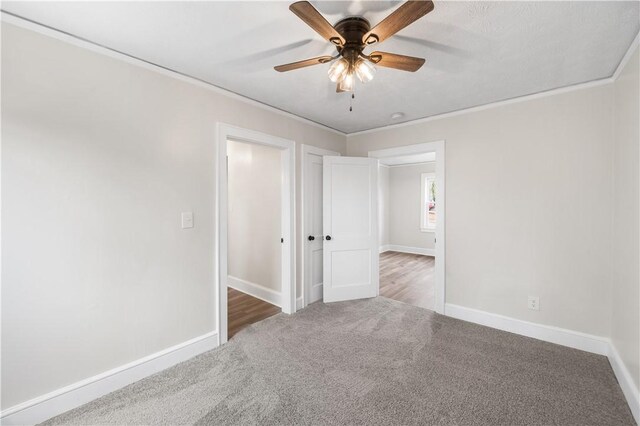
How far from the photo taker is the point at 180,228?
2287 millimetres

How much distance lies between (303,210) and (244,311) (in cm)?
150

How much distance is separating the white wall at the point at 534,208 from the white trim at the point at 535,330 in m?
0.06

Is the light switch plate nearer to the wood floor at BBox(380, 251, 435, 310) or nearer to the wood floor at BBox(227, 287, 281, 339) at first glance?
the wood floor at BBox(227, 287, 281, 339)

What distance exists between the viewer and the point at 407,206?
24.4 feet

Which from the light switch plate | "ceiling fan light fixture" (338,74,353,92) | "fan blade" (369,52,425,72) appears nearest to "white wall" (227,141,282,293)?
the light switch plate

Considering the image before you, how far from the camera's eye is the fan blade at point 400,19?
1.15 m

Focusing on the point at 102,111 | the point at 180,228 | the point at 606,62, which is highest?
the point at 606,62

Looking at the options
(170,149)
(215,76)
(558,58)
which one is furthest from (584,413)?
(215,76)

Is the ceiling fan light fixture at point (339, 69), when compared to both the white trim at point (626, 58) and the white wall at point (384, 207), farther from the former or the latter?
the white wall at point (384, 207)

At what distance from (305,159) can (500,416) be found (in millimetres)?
2987

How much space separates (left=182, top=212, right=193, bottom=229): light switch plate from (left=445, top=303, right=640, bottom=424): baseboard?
303 cm

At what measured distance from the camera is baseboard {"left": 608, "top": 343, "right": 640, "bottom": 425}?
5.42 feet

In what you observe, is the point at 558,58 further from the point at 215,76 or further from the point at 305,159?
the point at 215,76

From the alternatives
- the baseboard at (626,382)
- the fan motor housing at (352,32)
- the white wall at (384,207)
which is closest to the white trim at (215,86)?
the fan motor housing at (352,32)
